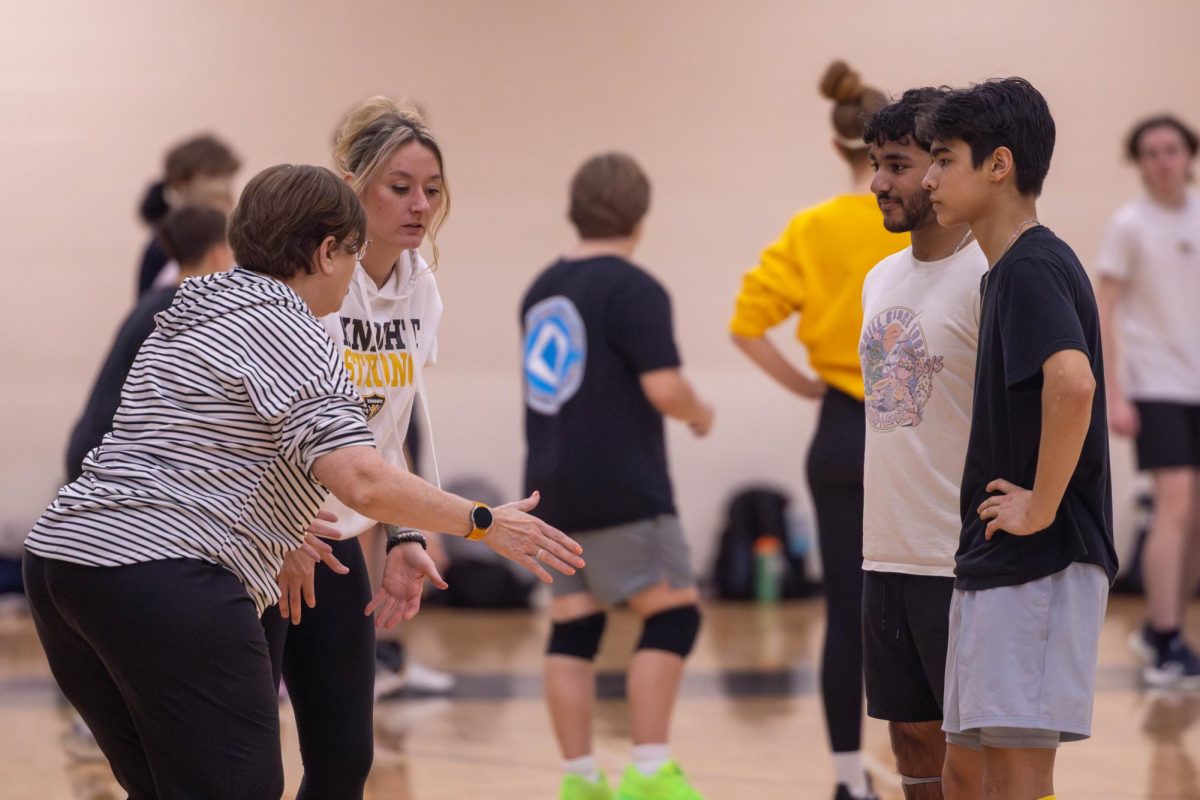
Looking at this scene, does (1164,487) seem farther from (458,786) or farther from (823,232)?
(458,786)

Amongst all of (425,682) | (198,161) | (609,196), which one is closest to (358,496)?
(609,196)

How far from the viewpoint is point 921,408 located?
2.58m

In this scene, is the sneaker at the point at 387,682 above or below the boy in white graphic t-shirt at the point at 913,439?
below

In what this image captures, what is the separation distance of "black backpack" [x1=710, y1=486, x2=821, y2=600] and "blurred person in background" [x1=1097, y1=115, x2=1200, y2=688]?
1996 mm

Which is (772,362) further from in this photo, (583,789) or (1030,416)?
(1030,416)

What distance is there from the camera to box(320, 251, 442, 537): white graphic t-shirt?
2.74 m

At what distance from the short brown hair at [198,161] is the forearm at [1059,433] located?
359 centimetres

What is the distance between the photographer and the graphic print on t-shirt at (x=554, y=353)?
12.6 feet

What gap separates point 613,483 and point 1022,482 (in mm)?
1620

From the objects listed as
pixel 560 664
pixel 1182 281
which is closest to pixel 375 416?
pixel 560 664

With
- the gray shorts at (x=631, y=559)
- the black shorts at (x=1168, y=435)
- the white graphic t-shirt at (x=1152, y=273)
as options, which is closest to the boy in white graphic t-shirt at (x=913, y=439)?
the gray shorts at (x=631, y=559)

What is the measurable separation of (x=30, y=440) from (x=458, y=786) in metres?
4.18

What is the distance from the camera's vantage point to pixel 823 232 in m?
3.54

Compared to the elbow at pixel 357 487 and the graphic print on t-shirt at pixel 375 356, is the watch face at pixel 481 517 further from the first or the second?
the graphic print on t-shirt at pixel 375 356
